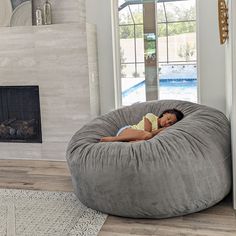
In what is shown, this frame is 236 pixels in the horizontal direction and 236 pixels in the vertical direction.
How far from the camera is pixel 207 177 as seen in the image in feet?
9.40

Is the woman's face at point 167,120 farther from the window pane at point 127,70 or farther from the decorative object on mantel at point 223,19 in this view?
the window pane at point 127,70

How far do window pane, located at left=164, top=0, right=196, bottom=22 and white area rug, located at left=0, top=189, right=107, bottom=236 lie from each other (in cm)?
252

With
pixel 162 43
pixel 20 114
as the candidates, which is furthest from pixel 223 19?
pixel 20 114

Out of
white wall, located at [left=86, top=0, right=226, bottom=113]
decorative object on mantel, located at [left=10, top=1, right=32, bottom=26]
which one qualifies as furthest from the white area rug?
decorative object on mantel, located at [left=10, top=1, right=32, bottom=26]

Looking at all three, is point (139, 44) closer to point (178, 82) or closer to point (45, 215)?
point (178, 82)

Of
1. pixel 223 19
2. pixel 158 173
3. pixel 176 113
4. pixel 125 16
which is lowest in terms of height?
pixel 158 173

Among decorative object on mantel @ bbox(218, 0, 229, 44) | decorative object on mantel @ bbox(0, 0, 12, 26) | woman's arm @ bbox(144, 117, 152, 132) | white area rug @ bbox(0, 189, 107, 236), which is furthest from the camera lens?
decorative object on mantel @ bbox(0, 0, 12, 26)

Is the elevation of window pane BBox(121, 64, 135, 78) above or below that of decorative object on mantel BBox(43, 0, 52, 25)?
below

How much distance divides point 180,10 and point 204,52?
61 cm

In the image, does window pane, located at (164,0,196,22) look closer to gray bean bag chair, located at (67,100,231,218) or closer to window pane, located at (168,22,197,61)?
window pane, located at (168,22,197,61)

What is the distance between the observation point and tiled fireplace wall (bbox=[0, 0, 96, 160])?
4.46 metres

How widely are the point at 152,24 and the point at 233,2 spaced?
6.67ft

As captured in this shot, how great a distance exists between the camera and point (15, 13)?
4.77 metres

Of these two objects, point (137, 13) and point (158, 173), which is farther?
point (137, 13)
